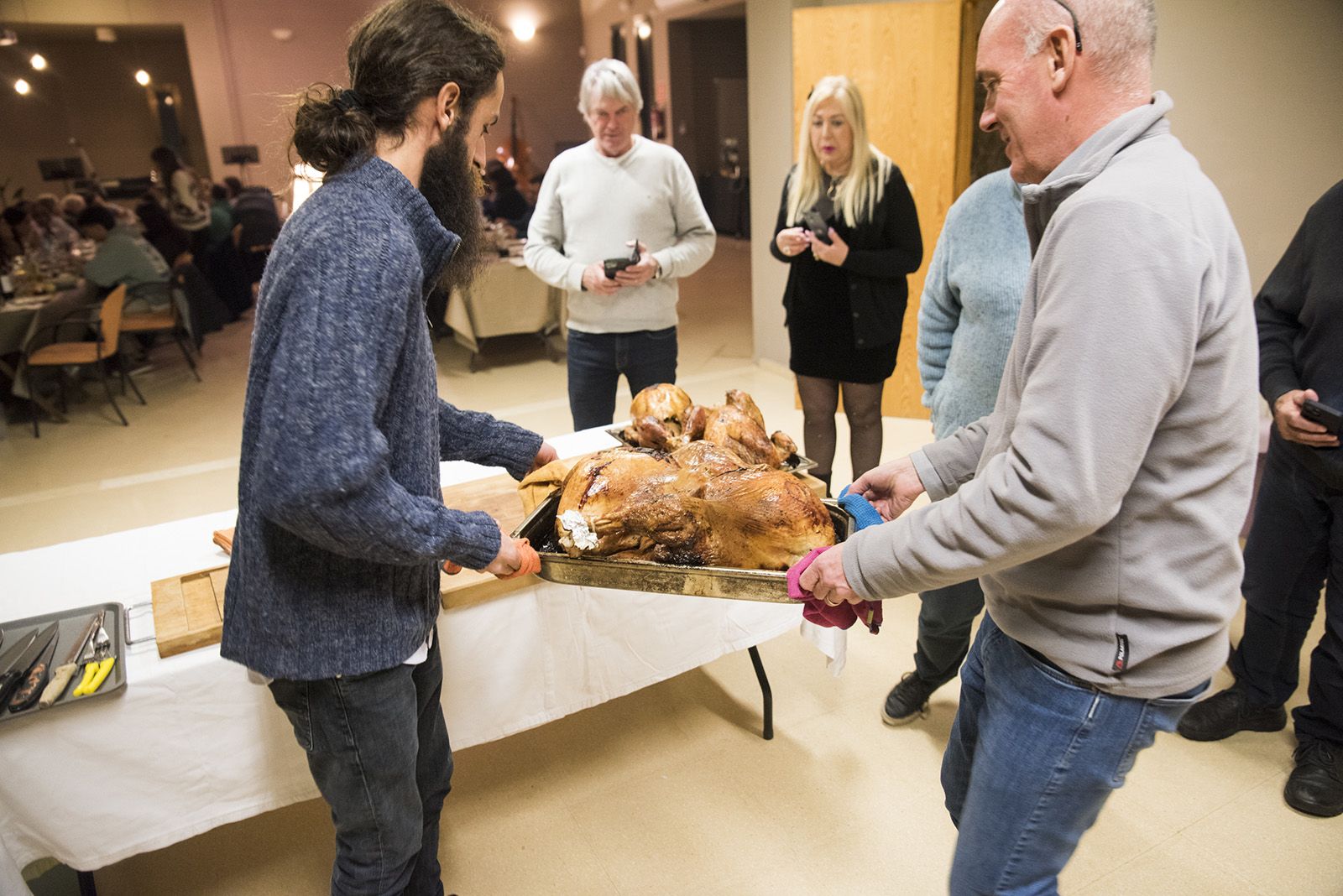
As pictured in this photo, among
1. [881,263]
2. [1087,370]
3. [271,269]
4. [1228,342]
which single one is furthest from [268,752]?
[881,263]

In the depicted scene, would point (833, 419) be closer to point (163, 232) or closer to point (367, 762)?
point (367, 762)

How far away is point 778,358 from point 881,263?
10.0 ft

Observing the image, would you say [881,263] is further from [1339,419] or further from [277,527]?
[277,527]

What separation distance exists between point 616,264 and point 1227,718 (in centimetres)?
223

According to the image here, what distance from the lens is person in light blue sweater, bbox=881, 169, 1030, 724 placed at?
1.94 metres

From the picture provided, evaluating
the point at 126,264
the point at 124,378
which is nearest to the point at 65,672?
the point at 124,378

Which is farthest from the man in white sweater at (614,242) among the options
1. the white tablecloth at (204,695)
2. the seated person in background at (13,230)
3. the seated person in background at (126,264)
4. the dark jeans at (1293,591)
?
the seated person in background at (13,230)

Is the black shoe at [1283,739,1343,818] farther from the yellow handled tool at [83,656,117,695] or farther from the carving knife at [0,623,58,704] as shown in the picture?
the carving knife at [0,623,58,704]

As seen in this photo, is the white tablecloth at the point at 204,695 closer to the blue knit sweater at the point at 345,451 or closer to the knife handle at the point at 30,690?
the knife handle at the point at 30,690

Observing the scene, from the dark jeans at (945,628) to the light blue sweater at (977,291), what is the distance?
1.42 feet

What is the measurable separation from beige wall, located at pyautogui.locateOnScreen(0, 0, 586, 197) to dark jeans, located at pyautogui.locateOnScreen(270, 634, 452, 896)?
15.3 feet

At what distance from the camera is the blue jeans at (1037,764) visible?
110 cm

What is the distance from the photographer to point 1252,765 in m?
2.20

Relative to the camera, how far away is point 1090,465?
908mm
